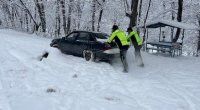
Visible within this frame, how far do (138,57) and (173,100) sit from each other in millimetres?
5131

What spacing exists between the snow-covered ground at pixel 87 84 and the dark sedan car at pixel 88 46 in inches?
15.1

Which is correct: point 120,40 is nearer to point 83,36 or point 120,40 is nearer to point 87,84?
point 83,36

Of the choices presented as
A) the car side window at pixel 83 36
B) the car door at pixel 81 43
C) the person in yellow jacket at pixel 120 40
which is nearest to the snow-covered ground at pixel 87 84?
the car door at pixel 81 43

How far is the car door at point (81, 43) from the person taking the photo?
11961mm

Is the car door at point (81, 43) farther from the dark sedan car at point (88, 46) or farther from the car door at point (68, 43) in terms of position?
the car door at point (68, 43)

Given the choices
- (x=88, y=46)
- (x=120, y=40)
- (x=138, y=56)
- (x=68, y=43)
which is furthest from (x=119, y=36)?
(x=68, y=43)

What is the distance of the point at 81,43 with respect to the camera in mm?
12148

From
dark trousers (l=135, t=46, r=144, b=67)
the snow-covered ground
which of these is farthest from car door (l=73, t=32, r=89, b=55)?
dark trousers (l=135, t=46, r=144, b=67)

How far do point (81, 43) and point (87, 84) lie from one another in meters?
4.23

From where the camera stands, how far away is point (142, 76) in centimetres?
998

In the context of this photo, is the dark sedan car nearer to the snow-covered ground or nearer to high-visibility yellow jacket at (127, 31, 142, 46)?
the snow-covered ground

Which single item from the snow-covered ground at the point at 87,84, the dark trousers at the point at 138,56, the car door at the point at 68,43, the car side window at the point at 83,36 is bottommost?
the snow-covered ground at the point at 87,84

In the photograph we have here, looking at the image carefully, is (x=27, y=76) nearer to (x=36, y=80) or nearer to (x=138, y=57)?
(x=36, y=80)

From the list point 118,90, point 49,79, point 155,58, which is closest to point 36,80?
point 49,79
